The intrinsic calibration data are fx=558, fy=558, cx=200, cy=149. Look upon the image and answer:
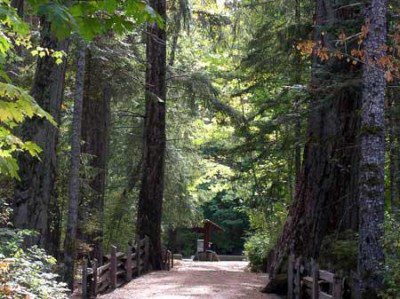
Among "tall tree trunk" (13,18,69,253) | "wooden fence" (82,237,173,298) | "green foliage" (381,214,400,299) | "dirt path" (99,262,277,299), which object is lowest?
"dirt path" (99,262,277,299)

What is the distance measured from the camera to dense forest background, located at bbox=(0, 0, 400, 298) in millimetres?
5984

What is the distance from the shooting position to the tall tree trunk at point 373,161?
25.0 feet

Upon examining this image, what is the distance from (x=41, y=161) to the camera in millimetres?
9398

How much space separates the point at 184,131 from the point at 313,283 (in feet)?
50.3

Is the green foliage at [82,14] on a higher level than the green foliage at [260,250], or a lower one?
higher

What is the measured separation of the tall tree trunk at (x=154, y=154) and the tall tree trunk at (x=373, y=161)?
1018cm

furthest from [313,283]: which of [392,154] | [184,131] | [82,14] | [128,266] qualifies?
[184,131]

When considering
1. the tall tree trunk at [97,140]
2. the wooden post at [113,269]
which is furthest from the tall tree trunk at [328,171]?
the tall tree trunk at [97,140]

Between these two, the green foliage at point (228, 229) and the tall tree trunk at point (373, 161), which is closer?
the tall tree trunk at point (373, 161)

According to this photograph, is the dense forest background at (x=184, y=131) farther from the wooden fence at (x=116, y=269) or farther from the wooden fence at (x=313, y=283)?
the wooden fence at (x=116, y=269)

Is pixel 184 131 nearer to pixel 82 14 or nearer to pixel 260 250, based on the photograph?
pixel 260 250

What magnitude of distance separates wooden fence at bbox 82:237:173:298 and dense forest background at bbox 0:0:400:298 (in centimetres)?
61

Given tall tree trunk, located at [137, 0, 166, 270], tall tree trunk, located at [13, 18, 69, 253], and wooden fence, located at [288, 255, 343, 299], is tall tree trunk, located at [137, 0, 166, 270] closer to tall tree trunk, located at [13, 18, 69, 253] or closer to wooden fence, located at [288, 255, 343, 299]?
wooden fence, located at [288, 255, 343, 299]

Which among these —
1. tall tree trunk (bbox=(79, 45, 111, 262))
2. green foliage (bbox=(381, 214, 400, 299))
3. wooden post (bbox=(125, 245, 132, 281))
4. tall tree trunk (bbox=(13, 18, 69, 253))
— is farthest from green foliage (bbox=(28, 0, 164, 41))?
tall tree trunk (bbox=(79, 45, 111, 262))
